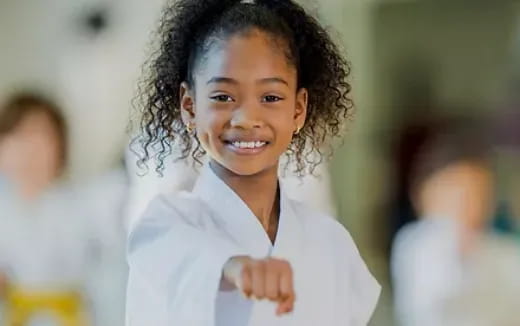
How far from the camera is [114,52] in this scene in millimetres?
903

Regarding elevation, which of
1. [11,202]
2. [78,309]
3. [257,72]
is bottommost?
[78,309]

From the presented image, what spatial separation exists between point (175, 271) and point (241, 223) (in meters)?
0.07

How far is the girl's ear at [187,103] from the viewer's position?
813mm

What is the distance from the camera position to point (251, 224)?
0.81 meters

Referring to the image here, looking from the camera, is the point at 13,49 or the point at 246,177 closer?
the point at 246,177

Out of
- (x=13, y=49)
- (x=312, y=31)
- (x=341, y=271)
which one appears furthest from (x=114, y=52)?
(x=341, y=271)

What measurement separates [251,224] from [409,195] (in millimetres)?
172

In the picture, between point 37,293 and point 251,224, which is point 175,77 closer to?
point 251,224

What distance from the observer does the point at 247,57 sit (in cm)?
79

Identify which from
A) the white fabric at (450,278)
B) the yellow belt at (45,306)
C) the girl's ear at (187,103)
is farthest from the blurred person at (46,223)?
the white fabric at (450,278)

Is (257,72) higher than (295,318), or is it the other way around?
(257,72)

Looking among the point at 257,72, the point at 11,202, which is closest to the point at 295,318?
the point at 257,72

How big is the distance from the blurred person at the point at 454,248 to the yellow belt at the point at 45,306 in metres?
0.32

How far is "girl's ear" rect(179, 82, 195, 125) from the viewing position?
0.81 metres
